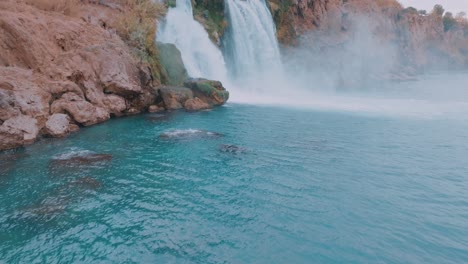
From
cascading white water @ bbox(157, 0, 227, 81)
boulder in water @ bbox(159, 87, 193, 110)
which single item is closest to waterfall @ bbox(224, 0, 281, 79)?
cascading white water @ bbox(157, 0, 227, 81)

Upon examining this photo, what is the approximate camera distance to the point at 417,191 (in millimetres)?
9797

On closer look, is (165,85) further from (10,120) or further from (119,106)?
(10,120)

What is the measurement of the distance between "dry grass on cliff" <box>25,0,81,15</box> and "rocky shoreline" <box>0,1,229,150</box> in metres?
0.43

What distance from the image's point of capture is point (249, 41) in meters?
34.1

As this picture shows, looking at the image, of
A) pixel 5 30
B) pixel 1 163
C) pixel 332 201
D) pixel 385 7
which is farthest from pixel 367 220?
pixel 385 7

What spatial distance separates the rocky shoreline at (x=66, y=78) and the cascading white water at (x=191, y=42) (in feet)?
16.7

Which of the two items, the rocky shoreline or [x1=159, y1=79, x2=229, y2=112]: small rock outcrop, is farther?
[x1=159, y1=79, x2=229, y2=112]: small rock outcrop

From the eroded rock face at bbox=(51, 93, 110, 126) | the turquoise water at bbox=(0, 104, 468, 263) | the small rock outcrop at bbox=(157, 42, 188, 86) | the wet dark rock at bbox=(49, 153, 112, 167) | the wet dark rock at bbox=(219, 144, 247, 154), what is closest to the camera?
the turquoise water at bbox=(0, 104, 468, 263)

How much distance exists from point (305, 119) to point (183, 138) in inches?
337

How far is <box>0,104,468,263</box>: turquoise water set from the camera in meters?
6.80

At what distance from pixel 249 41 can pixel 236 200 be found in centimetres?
2742

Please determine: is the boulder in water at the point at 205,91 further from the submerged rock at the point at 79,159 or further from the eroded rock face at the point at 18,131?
the submerged rock at the point at 79,159

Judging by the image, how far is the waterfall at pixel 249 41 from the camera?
108ft

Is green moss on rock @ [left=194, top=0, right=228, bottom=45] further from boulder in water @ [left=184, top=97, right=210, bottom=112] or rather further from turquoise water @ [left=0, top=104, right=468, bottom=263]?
turquoise water @ [left=0, top=104, right=468, bottom=263]
